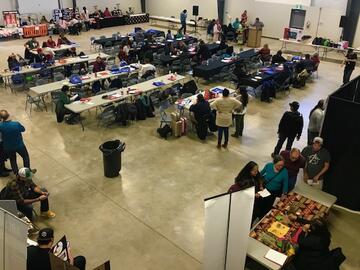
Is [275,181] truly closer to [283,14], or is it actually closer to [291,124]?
[291,124]

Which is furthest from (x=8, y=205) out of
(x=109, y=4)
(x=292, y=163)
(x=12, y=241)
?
(x=109, y=4)

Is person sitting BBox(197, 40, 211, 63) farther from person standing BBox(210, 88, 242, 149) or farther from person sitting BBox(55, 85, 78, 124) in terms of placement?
person standing BBox(210, 88, 242, 149)

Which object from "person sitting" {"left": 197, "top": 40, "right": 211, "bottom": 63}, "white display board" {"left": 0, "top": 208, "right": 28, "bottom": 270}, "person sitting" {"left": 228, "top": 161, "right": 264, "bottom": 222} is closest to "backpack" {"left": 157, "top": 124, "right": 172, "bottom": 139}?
"person sitting" {"left": 228, "top": 161, "right": 264, "bottom": 222}

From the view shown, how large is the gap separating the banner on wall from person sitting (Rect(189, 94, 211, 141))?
494 cm

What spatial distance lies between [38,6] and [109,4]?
491 cm

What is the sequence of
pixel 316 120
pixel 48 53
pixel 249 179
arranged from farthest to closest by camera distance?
pixel 48 53, pixel 316 120, pixel 249 179

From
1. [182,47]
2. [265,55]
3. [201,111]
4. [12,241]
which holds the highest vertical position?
[182,47]

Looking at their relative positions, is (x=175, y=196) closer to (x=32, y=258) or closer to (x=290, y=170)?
(x=290, y=170)

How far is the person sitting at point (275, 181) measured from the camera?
19.5ft

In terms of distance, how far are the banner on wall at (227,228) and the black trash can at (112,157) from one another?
3575mm

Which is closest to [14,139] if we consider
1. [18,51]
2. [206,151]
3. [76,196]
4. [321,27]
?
[76,196]

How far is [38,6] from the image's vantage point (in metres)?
21.8

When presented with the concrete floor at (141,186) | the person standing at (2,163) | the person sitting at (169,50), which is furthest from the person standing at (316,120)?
the person sitting at (169,50)

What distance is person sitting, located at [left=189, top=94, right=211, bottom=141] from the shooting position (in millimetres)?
9023
